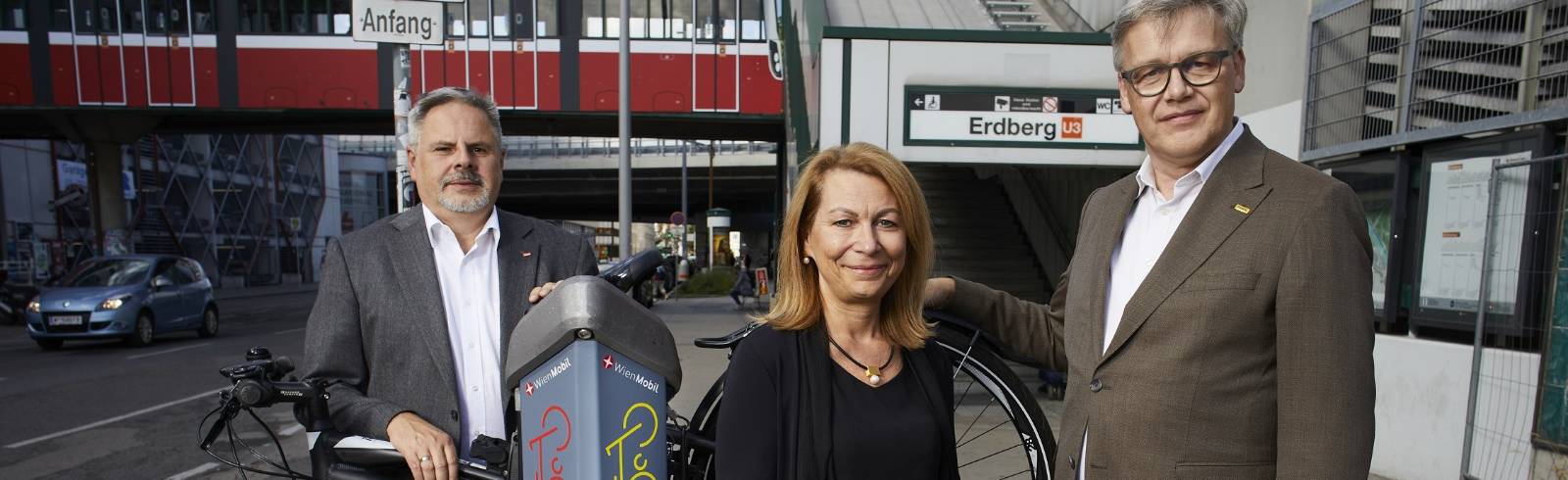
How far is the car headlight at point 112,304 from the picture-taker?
408 inches

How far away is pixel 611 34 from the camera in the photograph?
14.7m

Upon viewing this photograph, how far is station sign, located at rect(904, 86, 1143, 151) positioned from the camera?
5930 millimetres

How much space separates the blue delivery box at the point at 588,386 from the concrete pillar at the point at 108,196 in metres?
21.8

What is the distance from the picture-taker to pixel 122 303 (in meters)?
10.5

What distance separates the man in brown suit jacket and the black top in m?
0.38

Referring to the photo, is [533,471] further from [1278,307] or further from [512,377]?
[1278,307]

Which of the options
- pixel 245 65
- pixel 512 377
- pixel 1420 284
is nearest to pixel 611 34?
pixel 245 65

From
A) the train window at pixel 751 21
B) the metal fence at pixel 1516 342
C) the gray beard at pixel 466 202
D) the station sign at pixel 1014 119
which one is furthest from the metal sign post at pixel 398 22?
the train window at pixel 751 21

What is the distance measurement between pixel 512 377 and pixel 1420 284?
4.71 meters

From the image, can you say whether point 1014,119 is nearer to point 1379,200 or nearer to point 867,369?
point 1379,200

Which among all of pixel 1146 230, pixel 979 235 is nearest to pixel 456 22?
pixel 979 235

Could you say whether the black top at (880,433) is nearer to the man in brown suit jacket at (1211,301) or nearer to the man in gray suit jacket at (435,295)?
the man in brown suit jacket at (1211,301)

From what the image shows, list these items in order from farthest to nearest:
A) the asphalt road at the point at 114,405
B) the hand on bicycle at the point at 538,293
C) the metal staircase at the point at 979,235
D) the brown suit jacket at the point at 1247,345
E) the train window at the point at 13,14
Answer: the train window at the point at 13,14
the metal staircase at the point at 979,235
the asphalt road at the point at 114,405
the hand on bicycle at the point at 538,293
the brown suit jacket at the point at 1247,345

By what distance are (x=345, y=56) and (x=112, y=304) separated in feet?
20.7
